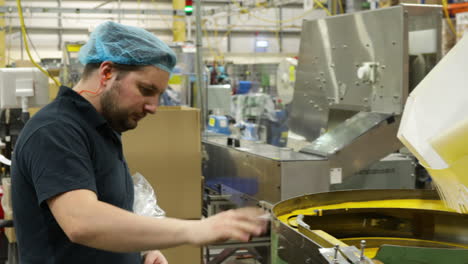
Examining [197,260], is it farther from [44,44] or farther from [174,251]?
[44,44]

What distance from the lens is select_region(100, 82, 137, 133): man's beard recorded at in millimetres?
1279

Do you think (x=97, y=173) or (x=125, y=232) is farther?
(x=97, y=173)

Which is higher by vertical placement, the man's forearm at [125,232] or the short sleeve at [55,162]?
the short sleeve at [55,162]

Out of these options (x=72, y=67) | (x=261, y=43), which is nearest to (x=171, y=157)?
(x=72, y=67)

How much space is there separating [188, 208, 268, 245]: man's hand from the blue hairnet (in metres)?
0.49

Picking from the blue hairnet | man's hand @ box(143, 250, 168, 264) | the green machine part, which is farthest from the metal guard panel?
the green machine part

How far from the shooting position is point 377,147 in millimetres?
2426

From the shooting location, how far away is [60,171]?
1086mm

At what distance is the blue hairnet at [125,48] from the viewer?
1334mm

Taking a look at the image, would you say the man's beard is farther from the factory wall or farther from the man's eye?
the factory wall

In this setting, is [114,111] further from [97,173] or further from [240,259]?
[240,259]

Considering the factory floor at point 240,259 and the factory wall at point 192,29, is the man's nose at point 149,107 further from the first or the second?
the factory wall at point 192,29

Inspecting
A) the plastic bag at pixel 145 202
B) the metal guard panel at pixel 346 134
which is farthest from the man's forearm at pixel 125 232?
the metal guard panel at pixel 346 134

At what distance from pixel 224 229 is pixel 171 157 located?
1550 millimetres
